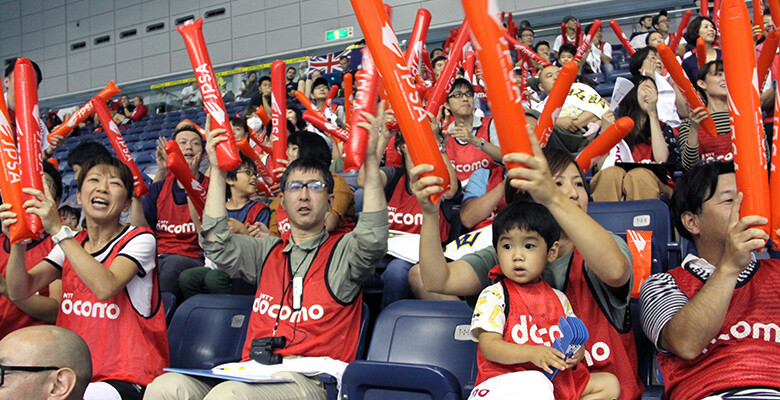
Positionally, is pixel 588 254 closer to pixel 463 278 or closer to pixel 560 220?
pixel 560 220

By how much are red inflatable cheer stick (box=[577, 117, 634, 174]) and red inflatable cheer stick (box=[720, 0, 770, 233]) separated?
3.08 ft

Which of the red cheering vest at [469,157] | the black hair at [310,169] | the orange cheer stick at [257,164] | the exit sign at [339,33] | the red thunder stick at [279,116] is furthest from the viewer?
the exit sign at [339,33]

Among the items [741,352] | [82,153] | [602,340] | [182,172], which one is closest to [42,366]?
[602,340]

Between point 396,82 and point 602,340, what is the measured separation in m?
0.94

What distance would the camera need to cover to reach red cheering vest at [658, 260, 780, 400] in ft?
5.37

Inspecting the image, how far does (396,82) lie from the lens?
1480 mm

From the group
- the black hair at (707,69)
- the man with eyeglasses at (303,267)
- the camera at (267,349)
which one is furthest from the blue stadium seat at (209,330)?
the black hair at (707,69)

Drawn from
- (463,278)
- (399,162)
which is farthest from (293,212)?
(399,162)

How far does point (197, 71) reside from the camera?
7.52 feet

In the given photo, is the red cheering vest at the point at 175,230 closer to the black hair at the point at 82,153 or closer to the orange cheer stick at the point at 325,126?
the black hair at the point at 82,153

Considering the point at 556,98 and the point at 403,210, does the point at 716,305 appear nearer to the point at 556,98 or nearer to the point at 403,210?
the point at 556,98

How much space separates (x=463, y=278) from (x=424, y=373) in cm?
30

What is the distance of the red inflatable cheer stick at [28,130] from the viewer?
2.29m

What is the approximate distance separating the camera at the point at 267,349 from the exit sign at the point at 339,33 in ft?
40.5
